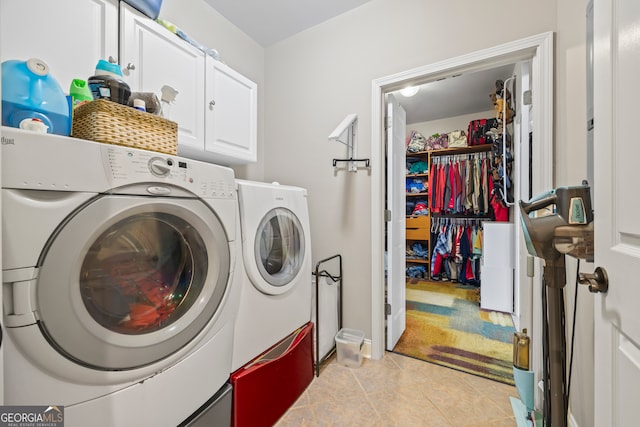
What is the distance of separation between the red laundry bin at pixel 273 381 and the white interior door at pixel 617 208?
1139mm

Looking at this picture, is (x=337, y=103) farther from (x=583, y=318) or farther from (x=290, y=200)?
(x=583, y=318)

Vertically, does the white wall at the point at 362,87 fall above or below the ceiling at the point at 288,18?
below

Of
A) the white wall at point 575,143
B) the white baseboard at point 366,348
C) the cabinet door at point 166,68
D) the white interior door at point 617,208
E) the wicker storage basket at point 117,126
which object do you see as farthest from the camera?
the white baseboard at point 366,348

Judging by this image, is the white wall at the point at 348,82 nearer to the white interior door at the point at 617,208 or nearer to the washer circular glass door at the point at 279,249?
the washer circular glass door at the point at 279,249

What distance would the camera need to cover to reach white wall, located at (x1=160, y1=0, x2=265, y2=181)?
5.42 feet

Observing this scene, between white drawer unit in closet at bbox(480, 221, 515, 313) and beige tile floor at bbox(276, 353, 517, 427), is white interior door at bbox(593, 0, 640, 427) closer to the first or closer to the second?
beige tile floor at bbox(276, 353, 517, 427)

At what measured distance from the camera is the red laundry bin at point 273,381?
43.1 inches

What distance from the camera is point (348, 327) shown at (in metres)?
1.87

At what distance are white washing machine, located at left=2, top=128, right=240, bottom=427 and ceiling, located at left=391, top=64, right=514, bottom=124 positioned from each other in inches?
93.8

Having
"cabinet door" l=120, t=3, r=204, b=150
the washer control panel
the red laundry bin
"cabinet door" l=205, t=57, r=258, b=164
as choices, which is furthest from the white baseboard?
"cabinet door" l=120, t=3, r=204, b=150

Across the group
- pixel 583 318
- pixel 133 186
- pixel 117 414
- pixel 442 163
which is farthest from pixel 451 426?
pixel 442 163

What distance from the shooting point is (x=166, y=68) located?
4.13 feet

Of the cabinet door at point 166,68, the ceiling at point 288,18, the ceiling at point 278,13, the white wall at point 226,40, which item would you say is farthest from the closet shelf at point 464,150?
the cabinet door at point 166,68

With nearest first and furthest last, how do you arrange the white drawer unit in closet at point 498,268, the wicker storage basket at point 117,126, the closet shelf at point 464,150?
1. the wicker storage basket at point 117,126
2. the white drawer unit in closet at point 498,268
3. the closet shelf at point 464,150
